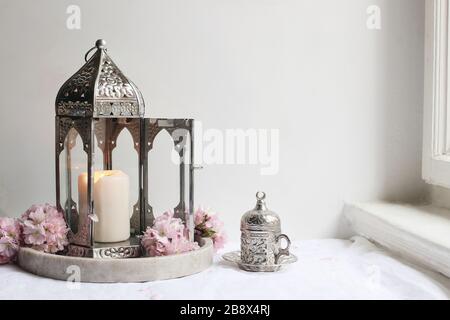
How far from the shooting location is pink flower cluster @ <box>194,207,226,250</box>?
135 cm

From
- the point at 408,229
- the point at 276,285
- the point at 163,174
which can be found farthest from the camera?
the point at 163,174

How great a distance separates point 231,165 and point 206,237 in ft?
0.73

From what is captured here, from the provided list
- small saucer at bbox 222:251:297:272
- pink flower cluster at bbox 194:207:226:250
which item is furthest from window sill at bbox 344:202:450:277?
pink flower cluster at bbox 194:207:226:250

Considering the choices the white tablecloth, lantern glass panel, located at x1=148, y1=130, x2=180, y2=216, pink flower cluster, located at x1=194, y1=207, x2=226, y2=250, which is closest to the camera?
the white tablecloth

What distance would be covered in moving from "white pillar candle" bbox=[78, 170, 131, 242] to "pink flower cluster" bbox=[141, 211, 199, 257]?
6 centimetres

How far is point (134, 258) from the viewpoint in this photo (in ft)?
3.90

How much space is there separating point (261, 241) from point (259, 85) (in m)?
0.42

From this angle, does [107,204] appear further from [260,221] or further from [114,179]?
[260,221]

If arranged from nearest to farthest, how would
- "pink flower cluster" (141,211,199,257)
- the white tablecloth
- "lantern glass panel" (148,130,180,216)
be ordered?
the white tablecloth
"pink flower cluster" (141,211,199,257)
"lantern glass panel" (148,130,180,216)

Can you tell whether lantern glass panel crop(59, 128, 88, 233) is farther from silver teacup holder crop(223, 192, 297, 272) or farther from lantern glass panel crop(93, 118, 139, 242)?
silver teacup holder crop(223, 192, 297, 272)

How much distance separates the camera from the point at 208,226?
4.42ft

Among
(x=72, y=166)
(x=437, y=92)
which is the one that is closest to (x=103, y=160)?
(x=72, y=166)

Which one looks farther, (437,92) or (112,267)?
(437,92)
